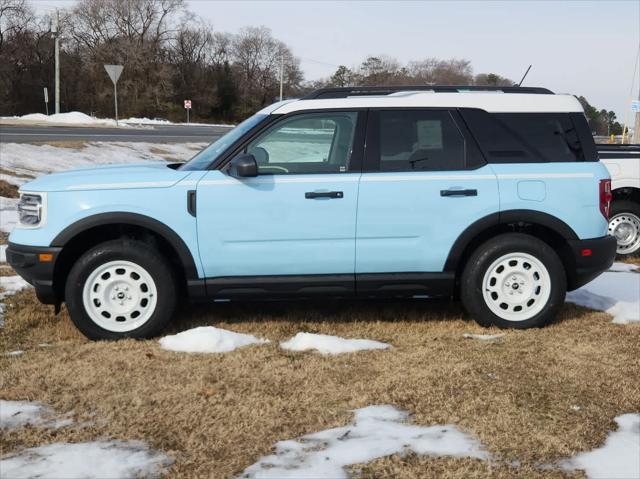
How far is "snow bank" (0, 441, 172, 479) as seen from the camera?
285 cm

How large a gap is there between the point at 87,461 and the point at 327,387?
1.42 metres

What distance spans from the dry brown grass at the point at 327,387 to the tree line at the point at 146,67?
170ft

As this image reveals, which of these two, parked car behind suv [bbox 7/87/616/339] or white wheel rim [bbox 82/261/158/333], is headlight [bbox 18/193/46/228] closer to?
parked car behind suv [bbox 7/87/616/339]

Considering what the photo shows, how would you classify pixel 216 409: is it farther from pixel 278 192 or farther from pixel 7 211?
pixel 7 211

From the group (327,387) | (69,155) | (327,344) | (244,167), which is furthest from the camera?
(69,155)

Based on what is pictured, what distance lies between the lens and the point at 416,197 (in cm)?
470

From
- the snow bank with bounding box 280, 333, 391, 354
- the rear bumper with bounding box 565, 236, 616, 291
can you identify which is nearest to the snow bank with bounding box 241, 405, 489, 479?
the snow bank with bounding box 280, 333, 391, 354

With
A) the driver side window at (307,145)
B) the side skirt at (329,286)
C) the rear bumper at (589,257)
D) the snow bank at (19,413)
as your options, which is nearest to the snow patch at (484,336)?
the side skirt at (329,286)

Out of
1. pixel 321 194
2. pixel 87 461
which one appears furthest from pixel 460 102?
pixel 87 461

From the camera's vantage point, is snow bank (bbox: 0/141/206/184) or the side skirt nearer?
the side skirt

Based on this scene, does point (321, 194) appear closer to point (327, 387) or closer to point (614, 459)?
point (327, 387)

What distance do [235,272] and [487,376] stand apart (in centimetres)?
186

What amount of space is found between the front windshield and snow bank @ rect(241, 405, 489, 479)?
2269 millimetres

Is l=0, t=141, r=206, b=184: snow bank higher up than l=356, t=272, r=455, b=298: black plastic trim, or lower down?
higher up
